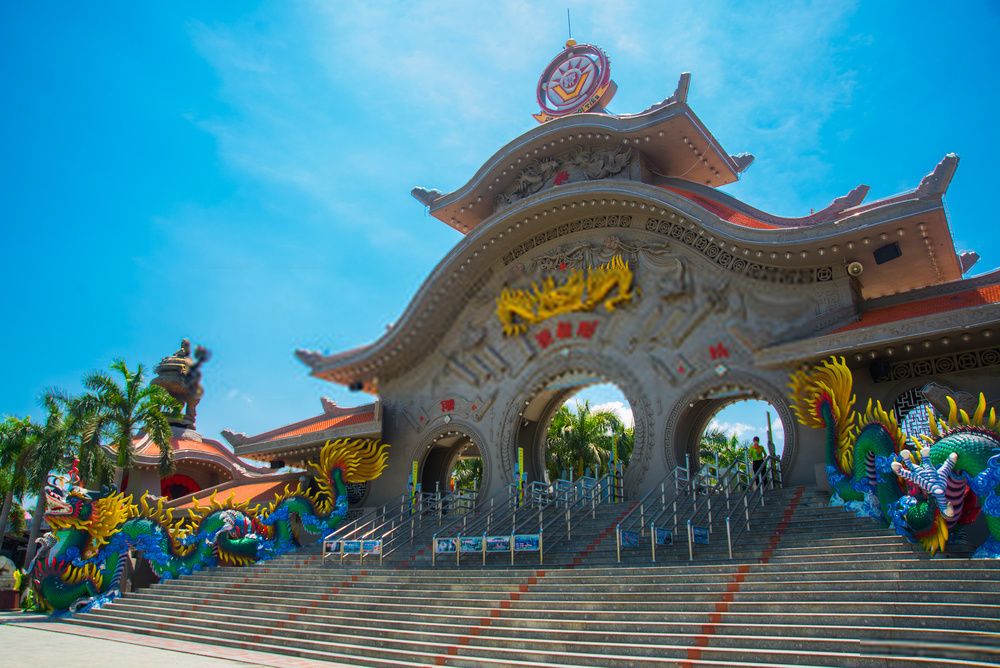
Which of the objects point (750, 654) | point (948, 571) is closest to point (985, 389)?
point (948, 571)

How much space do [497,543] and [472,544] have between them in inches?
23.9

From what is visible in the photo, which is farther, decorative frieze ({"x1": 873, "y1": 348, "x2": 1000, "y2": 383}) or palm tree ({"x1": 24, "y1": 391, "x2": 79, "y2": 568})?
palm tree ({"x1": 24, "y1": 391, "x2": 79, "y2": 568})

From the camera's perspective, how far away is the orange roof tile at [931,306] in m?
12.0

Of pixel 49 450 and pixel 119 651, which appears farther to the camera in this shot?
pixel 49 450

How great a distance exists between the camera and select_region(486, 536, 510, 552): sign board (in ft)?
40.2

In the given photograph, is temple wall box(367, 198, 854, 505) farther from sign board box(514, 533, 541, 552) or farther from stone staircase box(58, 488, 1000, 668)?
sign board box(514, 533, 541, 552)

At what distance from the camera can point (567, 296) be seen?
1823 cm

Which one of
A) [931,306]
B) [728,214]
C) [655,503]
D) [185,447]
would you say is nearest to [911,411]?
[931,306]

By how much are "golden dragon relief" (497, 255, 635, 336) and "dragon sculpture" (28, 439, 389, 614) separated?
624 centimetres

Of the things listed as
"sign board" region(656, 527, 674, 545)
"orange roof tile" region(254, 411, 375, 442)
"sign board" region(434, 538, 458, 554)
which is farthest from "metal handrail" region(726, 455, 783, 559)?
"orange roof tile" region(254, 411, 375, 442)

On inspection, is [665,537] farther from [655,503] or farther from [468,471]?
[468,471]

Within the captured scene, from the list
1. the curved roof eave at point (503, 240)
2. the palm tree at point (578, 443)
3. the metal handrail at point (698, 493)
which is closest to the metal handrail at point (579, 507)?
the metal handrail at point (698, 493)

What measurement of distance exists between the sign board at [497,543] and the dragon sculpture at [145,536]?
6.36 metres

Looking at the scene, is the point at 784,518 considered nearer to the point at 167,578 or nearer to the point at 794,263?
the point at 794,263
